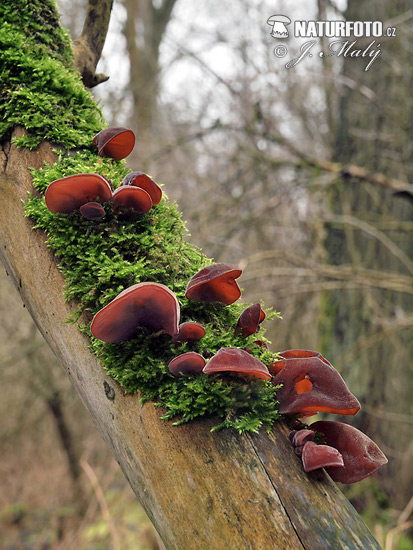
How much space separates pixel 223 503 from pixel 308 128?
7.55m

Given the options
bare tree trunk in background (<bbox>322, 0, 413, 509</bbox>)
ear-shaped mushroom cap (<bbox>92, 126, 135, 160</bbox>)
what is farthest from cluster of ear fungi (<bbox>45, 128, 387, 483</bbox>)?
bare tree trunk in background (<bbox>322, 0, 413, 509</bbox>)

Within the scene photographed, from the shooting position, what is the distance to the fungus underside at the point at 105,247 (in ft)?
4.00

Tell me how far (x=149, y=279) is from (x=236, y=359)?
38cm

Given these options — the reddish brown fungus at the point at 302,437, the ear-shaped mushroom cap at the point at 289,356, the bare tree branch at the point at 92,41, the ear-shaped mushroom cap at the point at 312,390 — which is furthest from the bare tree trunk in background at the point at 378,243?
the reddish brown fungus at the point at 302,437

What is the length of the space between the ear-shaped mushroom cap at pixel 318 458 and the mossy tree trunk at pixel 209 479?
4cm

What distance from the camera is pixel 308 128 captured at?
7.82 metres

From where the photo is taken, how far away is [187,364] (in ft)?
3.96

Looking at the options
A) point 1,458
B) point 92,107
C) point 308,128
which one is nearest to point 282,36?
point 308,128

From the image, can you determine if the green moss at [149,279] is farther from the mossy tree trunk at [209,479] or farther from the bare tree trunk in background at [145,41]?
the bare tree trunk in background at [145,41]

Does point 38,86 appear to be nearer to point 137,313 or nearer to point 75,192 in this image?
point 75,192

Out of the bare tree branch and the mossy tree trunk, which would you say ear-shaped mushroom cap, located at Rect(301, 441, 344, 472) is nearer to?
the mossy tree trunk

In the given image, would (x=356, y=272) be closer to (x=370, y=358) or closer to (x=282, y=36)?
(x=370, y=358)

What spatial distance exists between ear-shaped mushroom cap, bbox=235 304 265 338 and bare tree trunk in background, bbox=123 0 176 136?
24.7ft

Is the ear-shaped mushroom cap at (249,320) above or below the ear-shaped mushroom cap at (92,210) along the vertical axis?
below
